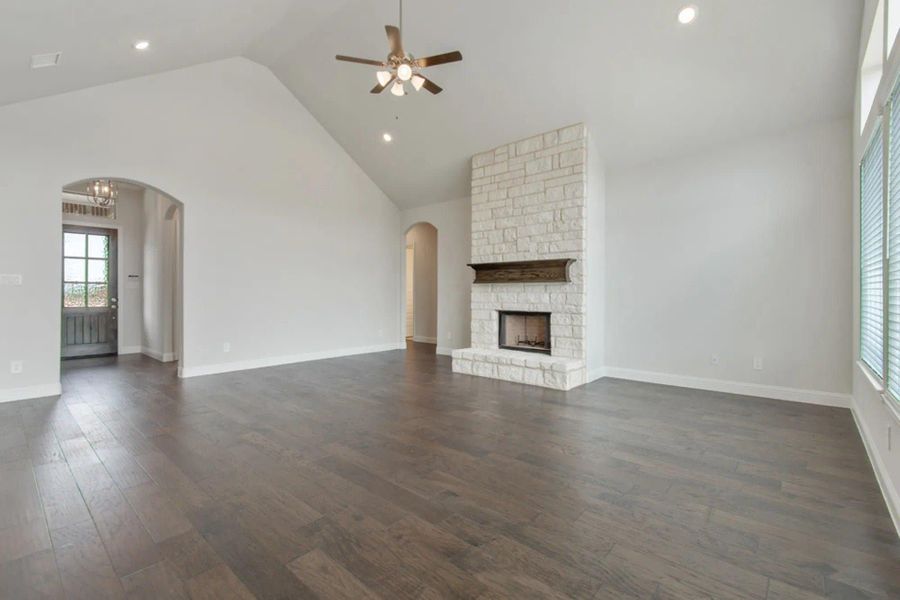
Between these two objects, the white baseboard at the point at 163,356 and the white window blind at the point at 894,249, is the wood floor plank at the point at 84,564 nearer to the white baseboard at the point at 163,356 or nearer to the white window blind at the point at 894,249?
the white window blind at the point at 894,249

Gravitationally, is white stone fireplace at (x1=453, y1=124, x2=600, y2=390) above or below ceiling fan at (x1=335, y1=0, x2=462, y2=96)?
below

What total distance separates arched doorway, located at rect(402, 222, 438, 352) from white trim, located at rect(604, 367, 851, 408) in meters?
4.54

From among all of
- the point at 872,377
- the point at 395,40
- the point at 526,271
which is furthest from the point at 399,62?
the point at 872,377

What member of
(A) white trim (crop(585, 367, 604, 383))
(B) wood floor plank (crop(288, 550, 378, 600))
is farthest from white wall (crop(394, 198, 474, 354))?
(B) wood floor plank (crop(288, 550, 378, 600))

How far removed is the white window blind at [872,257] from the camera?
8.82ft

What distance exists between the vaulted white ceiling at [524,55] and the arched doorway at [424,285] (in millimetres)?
3435

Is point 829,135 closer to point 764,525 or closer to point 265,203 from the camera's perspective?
point 764,525

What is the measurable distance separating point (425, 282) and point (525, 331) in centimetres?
400

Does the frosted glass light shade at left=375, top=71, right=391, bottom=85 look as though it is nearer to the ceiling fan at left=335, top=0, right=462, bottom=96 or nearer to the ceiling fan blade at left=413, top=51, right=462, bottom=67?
the ceiling fan at left=335, top=0, right=462, bottom=96

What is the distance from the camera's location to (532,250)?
18.1 ft

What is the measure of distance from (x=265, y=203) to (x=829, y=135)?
687cm

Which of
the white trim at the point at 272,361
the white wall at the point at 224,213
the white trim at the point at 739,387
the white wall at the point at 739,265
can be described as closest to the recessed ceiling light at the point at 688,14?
the white wall at the point at 739,265

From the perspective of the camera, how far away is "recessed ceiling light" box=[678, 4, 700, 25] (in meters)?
3.58

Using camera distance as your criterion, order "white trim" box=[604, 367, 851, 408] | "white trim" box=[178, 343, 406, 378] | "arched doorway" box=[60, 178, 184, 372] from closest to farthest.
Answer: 1. "white trim" box=[604, 367, 851, 408]
2. "white trim" box=[178, 343, 406, 378]
3. "arched doorway" box=[60, 178, 184, 372]
